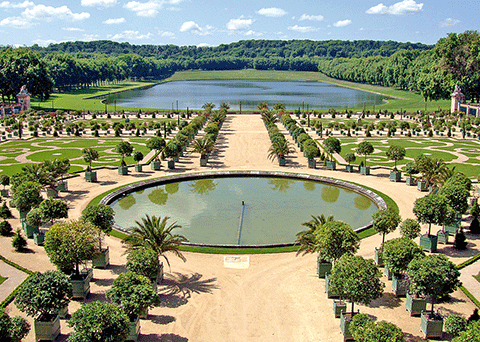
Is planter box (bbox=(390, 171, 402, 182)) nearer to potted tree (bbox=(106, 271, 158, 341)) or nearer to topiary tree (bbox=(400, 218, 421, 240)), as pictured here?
topiary tree (bbox=(400, 218, 421, 240))

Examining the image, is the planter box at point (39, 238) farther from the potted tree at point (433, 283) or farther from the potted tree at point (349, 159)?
the potted tree at point (349, 159)

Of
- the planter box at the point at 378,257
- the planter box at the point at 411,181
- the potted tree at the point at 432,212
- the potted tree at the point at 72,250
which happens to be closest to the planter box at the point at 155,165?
the planter box at the point at 411,181

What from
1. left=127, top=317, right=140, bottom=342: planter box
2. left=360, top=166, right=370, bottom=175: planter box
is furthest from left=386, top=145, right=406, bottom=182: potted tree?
left=127, top=317, right=140, bottom=342: planter box

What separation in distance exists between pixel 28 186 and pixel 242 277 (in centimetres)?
1509

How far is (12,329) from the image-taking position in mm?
14883

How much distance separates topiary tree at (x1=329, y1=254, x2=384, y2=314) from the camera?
16.5 meters

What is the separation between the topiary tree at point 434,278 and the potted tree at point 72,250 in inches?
522

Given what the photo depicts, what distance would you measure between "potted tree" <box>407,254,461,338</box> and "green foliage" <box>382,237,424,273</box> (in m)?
1.83

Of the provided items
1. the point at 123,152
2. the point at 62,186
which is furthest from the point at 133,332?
the point at 123,152

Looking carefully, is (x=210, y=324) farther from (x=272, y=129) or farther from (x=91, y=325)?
(x=272, y=129)

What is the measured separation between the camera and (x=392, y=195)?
34.6 meters

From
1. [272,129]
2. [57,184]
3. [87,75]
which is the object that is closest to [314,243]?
[57,184]

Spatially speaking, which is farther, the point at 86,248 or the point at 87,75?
the point at 87,75

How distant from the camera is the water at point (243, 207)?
1095 inches
